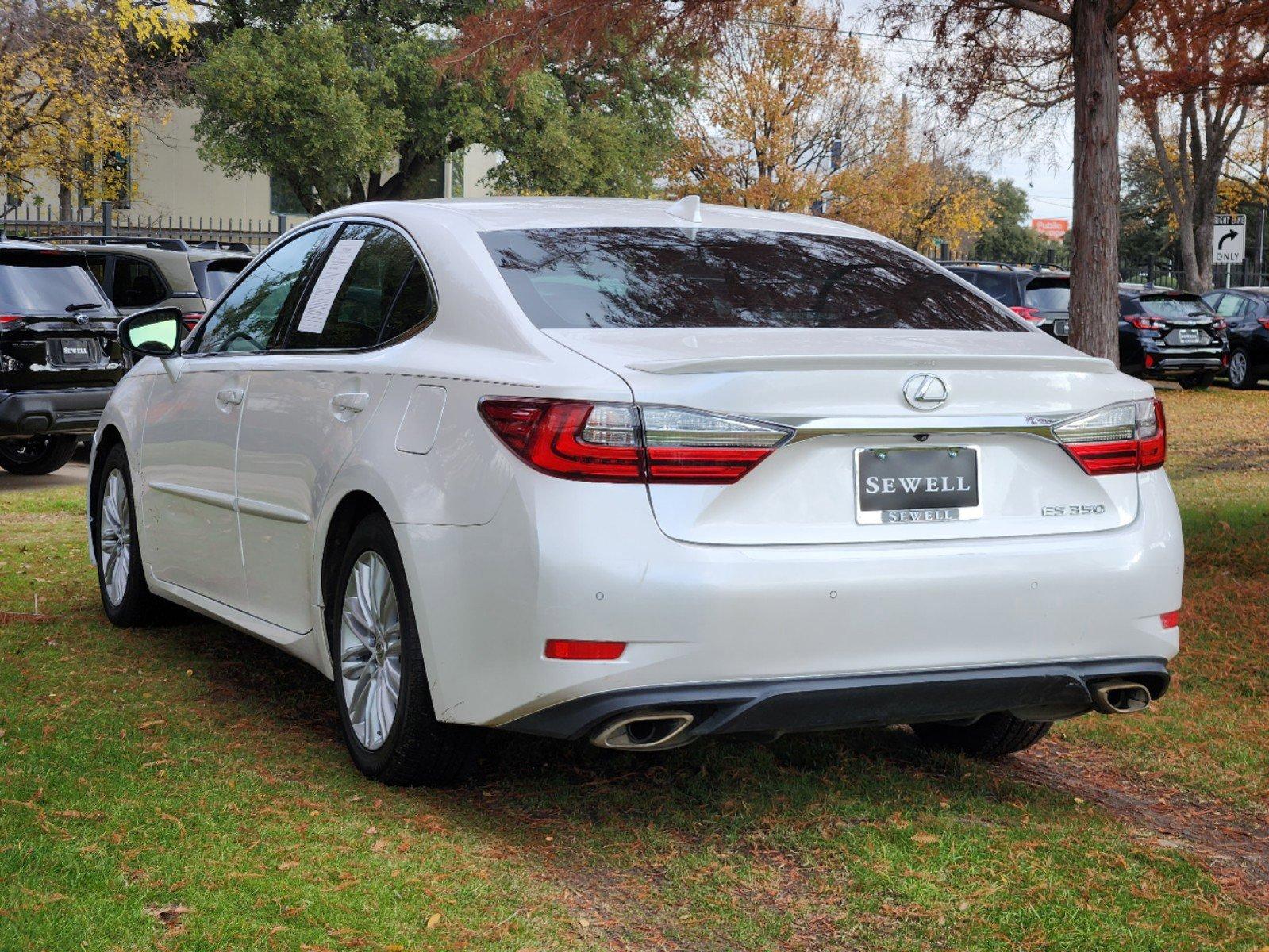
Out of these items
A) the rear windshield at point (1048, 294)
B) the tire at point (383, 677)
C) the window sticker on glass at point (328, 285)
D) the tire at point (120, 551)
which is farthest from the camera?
the rear windshield at point (1048, 294)

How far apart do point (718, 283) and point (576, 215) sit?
0.60m

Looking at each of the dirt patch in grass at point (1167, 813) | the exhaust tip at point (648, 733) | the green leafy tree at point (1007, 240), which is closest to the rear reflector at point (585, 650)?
the exhaust tip at point (648, 733)

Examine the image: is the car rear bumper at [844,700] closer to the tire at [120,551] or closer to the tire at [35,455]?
the tire at [120,551]

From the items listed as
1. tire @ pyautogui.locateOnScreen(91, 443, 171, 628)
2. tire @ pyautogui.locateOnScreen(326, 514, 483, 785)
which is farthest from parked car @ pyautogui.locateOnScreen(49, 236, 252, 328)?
tire @ pyautogui.locateOnScreen(326, 514, 483, 785)

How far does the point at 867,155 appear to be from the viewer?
36.1 metres

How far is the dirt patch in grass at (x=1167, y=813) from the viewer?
3.91 meters

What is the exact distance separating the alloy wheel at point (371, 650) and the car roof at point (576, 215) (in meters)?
1.05

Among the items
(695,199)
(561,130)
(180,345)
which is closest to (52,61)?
(561,130)

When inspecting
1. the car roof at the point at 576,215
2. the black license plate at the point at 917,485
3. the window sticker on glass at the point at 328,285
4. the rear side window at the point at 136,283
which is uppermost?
the rear side window at the point at 136,283

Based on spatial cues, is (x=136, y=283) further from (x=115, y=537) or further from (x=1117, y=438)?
(x=1117, y=438)

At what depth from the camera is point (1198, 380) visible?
2430cm

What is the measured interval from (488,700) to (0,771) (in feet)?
5.25

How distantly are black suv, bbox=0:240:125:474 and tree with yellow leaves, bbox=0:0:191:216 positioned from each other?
7696mm

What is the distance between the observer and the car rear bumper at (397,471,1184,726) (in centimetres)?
350
